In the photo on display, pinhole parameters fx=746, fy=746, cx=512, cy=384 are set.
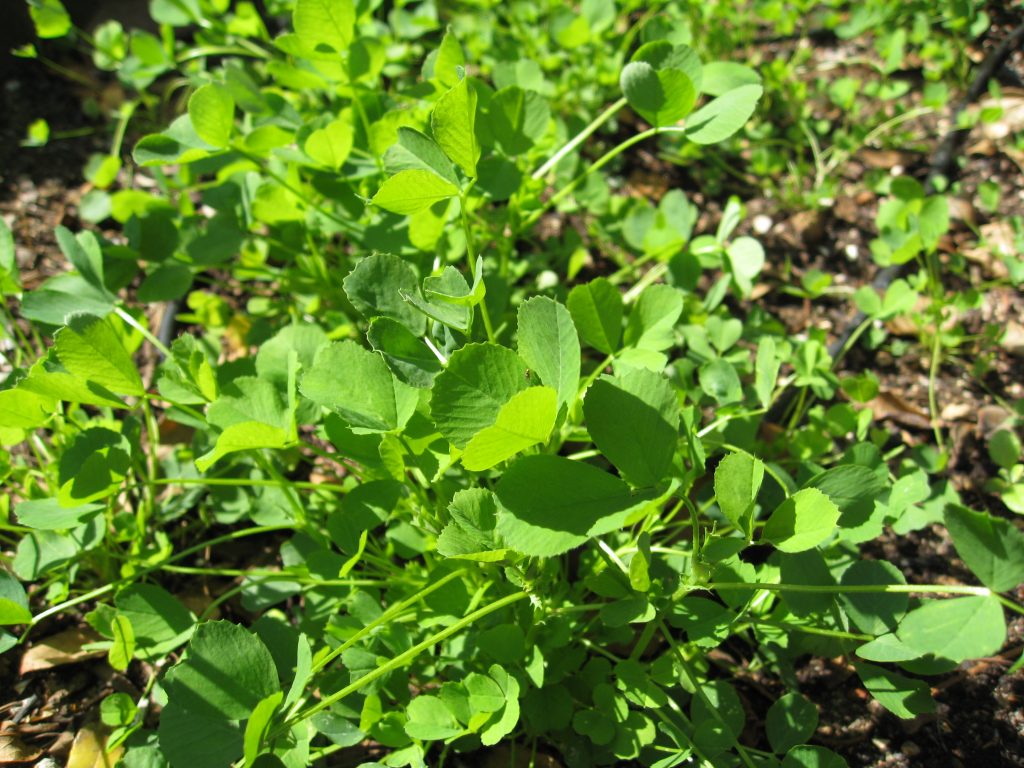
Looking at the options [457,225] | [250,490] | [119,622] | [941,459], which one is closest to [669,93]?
[457,225]

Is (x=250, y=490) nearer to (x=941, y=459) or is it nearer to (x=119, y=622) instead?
(x=119, y=622)

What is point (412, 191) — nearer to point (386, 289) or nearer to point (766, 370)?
point (386, 289)

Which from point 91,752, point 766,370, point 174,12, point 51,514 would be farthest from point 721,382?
point 174,12

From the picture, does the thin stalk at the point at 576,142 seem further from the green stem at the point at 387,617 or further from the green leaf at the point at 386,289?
the green stem at the point at 387,617


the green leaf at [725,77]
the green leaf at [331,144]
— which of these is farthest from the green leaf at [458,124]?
the green leaf at [725,77]

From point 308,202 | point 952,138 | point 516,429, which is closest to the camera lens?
point 516,429

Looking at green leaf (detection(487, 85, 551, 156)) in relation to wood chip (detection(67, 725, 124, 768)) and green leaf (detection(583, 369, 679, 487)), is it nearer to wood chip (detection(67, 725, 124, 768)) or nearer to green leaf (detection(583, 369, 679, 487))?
green leaf (detection(583, 369, 679, 487))
